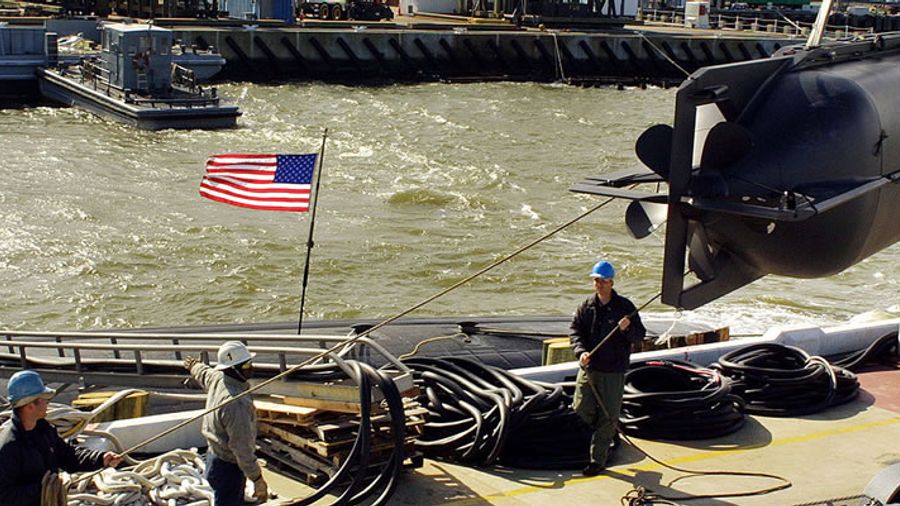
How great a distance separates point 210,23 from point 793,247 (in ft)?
179

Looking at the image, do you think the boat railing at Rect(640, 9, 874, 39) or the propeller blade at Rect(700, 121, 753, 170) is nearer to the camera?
the propeller blade at Rect(700, 121, 753, 170)

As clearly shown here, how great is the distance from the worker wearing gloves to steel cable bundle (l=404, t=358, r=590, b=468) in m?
1.96

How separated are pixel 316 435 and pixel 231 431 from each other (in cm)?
136

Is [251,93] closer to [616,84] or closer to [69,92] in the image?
[69,92]

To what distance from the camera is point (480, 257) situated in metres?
25.8

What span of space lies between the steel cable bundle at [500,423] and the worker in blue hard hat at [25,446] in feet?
10.9

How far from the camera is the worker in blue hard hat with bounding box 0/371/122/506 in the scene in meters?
6.77

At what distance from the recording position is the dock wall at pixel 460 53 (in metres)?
55.8

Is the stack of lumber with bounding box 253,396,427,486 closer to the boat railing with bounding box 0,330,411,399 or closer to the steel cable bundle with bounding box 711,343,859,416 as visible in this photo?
the boat railing with bounding box 0,330,411,399

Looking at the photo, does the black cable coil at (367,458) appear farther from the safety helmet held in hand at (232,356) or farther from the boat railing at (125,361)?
the boat railing at (125,361)

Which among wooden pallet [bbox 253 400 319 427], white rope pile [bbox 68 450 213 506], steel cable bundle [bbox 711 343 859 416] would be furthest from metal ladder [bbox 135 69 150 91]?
white rope pile [bbox 68 450 213 506]

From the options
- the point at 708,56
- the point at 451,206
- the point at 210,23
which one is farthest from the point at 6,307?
the point at 708,56

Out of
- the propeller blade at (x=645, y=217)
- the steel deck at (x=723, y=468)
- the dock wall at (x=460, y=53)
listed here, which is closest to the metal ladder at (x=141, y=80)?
the dock wall at (x=460, y=53)

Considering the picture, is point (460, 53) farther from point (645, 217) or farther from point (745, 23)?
point (645, 217)
